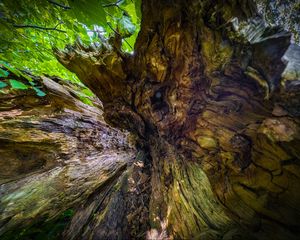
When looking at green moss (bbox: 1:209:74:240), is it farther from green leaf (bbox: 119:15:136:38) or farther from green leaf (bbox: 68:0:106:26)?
green leaf (bbox: 119:15:136:38)

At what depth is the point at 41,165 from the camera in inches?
111

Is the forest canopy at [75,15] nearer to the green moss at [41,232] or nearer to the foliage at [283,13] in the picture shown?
the foliage at [283,13]

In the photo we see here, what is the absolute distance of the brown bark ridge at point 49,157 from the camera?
2137 mm

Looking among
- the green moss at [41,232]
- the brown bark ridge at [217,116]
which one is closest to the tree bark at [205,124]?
the brown bark ridge at [217,116]

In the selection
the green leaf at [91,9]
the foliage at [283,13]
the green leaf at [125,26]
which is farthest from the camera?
the green leaf at [125,26]

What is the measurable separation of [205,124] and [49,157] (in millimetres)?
2849

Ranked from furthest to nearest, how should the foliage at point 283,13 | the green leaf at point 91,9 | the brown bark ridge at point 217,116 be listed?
the foliage at point 283,13 → the green leaf at point 91,9 → the brown bark ridge at point 217,116

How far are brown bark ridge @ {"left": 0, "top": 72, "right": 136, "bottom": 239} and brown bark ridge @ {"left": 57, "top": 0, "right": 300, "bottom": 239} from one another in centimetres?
128

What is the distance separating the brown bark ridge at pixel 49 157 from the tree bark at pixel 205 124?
0.36 metres

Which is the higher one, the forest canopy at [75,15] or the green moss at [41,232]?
the forest canopy at [75,15]

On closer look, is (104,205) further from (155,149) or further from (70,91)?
(70,91)

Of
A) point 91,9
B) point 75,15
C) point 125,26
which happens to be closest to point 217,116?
point 91,9

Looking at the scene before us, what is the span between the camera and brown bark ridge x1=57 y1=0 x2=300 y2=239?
106cm

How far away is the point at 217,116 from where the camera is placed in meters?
1.53
